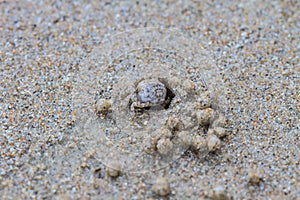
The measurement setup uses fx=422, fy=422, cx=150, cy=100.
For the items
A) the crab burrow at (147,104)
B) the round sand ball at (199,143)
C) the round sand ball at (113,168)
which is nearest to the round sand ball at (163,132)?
the crab burrow at (147,104)

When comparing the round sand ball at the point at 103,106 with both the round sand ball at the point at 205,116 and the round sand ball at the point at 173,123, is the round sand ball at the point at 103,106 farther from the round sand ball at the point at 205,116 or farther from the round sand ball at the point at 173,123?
the round sand ball at the point at 205,116

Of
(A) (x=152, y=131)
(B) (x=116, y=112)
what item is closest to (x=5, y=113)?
(B) (x=116, y=112)

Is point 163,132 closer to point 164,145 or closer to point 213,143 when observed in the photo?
point 164,145

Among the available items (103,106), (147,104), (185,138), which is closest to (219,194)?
(185,138)

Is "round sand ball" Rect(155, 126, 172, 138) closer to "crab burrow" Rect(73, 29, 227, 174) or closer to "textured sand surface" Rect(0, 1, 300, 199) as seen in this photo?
"crab burrow" Rect(73, 29, 227, 174)

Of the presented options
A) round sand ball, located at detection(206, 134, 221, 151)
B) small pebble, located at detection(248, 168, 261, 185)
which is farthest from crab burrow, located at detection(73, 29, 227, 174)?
small pebble, located at detection(248, 168, 261, 185)

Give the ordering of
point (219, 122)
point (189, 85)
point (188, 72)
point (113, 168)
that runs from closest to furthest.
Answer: point (113, 168) → point (219, 122) → point (189, 85) → point (188, 72)
